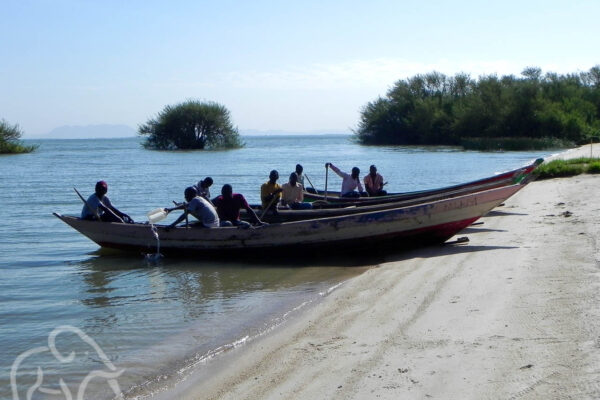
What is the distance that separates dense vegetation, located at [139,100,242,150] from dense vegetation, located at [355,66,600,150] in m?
16.5

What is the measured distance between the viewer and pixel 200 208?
40.1ft

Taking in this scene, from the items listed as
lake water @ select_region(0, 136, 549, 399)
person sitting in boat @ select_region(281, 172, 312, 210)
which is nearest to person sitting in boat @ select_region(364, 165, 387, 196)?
person sitting in boat @ select_region(281, 172, 312, 210)

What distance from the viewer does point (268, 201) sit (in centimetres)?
1351

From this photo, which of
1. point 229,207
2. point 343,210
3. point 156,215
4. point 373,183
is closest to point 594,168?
point 373,183

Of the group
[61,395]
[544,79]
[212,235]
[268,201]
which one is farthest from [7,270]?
[544,79]

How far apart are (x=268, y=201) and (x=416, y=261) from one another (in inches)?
157

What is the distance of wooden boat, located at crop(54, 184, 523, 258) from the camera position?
36.8 feet

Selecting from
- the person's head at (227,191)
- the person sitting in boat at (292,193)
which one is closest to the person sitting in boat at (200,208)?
the person's head at (227,191)

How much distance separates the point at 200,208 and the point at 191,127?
6618cm

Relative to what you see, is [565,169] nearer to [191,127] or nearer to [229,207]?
[229,207]

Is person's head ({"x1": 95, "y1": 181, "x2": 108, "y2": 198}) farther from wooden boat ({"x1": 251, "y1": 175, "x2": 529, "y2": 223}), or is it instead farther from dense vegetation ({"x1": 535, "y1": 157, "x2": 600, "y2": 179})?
dense vegetation ({"x1": 535, "y1": 157, "x2": 600, "y2": 179})

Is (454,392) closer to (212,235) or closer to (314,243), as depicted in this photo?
(314,243)

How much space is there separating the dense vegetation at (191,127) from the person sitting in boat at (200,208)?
65484mm

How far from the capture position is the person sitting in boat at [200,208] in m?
12.2
